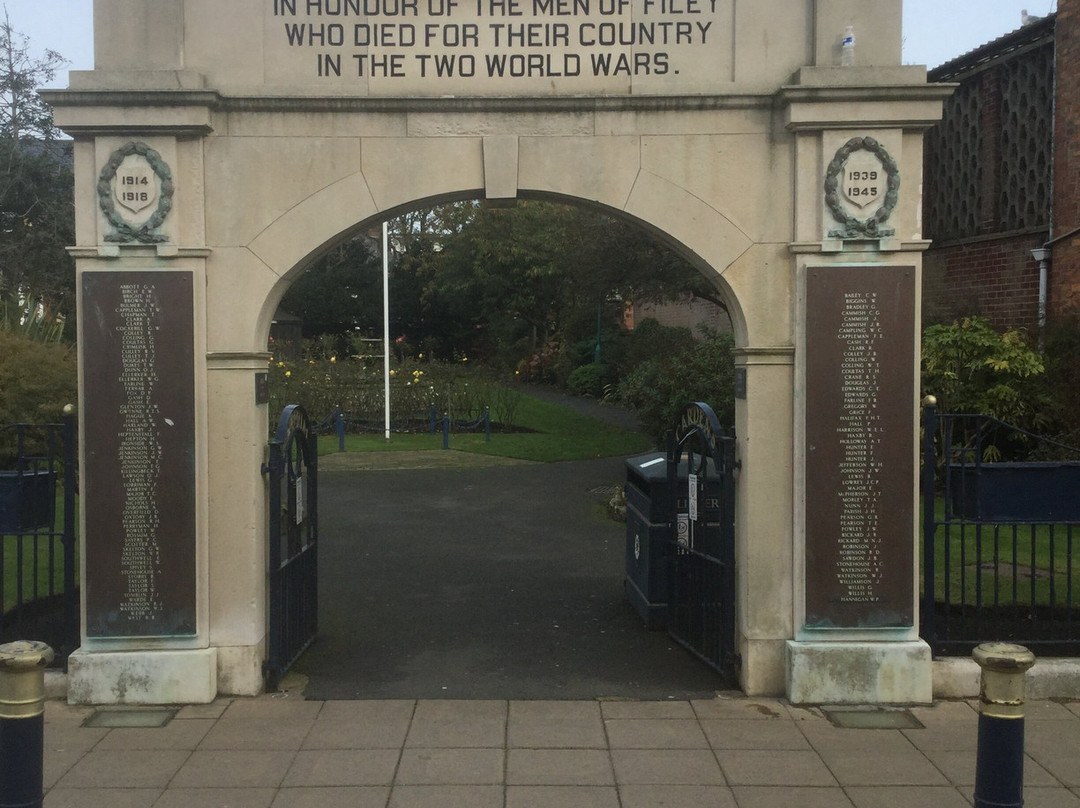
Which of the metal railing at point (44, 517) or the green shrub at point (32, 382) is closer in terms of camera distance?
the metal railing at point (44, 517)

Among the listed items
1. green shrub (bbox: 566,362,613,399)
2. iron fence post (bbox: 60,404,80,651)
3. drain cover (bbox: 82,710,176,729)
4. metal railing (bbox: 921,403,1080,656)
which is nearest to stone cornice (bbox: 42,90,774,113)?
iron fence post (bbox: 60,404,80,651)

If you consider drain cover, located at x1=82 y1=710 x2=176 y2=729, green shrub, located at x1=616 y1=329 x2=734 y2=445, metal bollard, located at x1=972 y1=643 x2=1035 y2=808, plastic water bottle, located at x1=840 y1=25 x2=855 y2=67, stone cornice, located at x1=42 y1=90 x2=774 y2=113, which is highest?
plastic water bottle, located at x1=840 y1=25 x2=855 y2=67

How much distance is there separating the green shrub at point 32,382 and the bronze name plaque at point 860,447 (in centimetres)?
916

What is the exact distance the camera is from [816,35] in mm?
6461

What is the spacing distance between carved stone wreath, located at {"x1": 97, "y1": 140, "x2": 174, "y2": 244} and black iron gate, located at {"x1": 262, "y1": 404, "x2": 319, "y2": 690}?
4.62 feet

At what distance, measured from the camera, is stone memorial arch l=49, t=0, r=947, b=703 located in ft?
21.0

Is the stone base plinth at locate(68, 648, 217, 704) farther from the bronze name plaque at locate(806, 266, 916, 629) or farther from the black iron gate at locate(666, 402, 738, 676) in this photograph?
the bronze name plaque at locate(806, 266, 916, 629)

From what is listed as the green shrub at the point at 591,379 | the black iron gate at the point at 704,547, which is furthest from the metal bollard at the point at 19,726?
the green shrub at the point at 591,379

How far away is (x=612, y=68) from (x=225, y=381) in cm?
306

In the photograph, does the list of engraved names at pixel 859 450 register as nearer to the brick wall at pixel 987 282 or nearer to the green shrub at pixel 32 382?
the brick wall at pixel 987 282

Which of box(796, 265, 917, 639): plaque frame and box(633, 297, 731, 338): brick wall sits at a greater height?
box(633, 297, 731, 338): brick wall

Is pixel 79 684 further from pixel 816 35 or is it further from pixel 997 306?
pixel 997 306

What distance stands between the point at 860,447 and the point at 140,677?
4571mm

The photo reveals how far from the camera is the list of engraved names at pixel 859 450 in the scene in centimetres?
645
